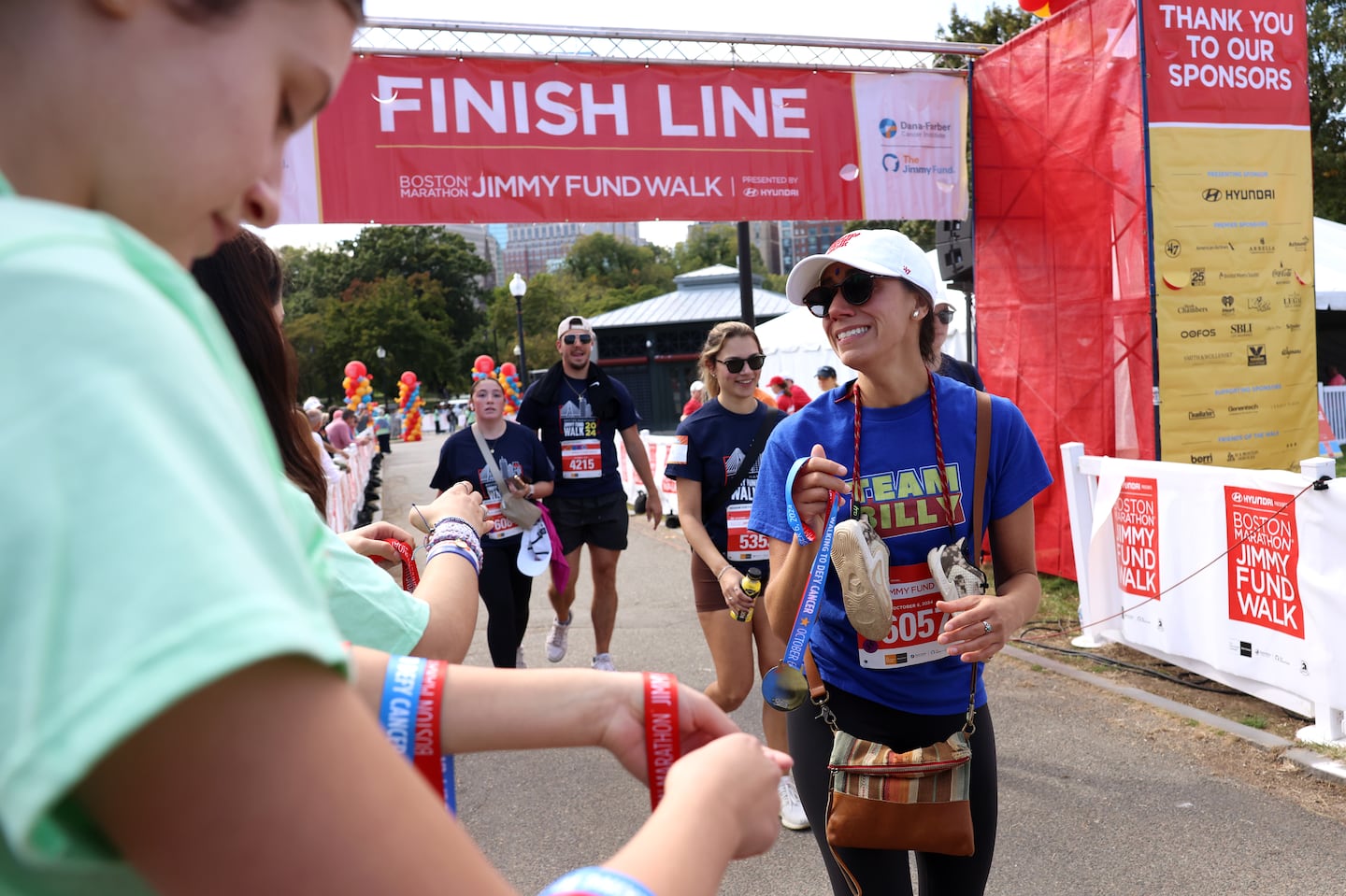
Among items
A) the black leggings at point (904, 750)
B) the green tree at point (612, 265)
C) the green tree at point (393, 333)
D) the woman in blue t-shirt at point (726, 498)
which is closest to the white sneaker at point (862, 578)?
the black leggings at point (904, 750)

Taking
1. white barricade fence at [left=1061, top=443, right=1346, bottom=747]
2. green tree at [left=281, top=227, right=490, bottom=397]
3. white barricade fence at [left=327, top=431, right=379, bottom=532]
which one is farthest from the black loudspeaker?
green tree at [left=281, top=227, right=490, bottom=397]

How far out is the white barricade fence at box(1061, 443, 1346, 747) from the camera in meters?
4.90

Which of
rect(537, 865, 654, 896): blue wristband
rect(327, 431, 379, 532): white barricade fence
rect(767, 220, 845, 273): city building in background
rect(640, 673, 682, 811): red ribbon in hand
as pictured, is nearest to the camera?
rect(537, 865, 654, 896): blue wristband

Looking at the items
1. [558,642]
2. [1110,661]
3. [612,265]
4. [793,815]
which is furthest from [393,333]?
[793,815]

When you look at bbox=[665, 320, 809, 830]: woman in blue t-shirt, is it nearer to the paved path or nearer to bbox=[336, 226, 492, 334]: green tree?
the paved path

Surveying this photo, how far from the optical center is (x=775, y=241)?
137125mm

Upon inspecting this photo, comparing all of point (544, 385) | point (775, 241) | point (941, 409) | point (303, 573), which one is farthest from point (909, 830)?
point (775, 241)

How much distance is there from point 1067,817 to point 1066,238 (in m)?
5.58

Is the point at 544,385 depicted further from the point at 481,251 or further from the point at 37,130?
the point at 481,251

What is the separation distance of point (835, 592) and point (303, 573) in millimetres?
2221

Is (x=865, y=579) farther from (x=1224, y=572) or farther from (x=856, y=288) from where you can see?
(x=1224, y=572)

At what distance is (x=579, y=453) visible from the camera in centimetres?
738

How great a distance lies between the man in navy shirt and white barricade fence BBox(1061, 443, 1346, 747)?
10.7ft

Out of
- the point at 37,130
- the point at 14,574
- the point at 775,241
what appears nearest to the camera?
the point at 14,574
